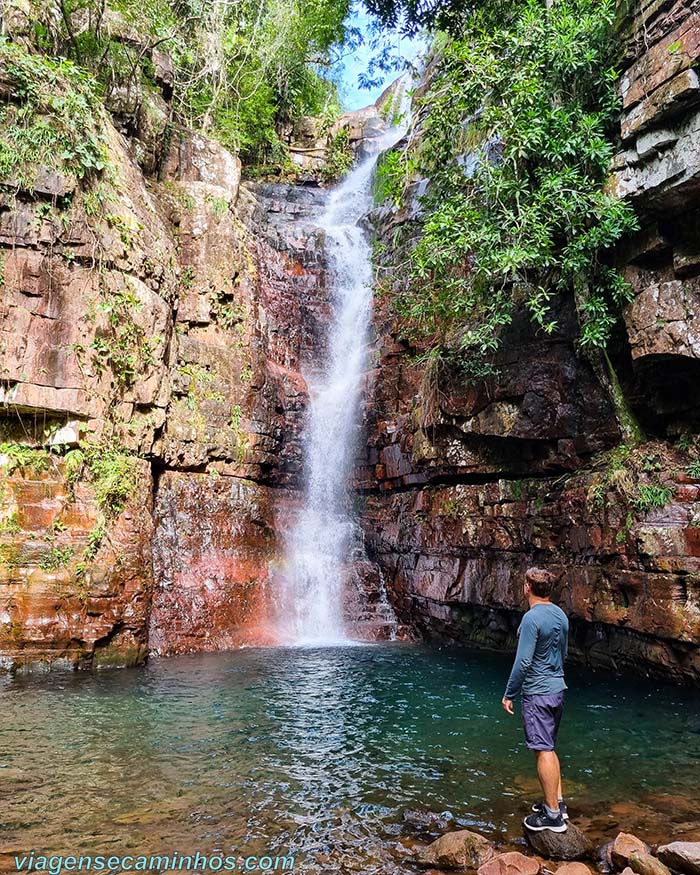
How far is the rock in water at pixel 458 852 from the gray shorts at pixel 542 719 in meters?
0.78

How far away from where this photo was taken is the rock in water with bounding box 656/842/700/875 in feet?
12.3

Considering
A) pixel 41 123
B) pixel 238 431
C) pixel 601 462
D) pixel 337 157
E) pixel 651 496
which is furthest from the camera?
pixel 337 157

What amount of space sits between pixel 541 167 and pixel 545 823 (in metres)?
9.87

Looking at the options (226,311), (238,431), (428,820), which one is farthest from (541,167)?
(428,820)

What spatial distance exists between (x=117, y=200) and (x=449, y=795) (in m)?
11.9

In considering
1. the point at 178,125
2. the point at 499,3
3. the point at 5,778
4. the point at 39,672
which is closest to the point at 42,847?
the point at 5,778

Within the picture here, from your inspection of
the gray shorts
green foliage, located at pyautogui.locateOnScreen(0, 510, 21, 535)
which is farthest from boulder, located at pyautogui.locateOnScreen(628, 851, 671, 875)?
green foliage, located at pyautogui.locateOnScreen(0, 510, 21, 535)

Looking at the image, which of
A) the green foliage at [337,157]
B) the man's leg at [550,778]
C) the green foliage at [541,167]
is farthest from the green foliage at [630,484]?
the green foliage at [337,157]

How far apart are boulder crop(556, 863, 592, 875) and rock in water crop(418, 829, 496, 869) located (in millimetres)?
466

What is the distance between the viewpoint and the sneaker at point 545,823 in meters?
4.37

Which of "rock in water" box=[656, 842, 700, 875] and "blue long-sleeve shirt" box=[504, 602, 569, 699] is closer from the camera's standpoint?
"rock in water" box=[656, 842, 700, 875]

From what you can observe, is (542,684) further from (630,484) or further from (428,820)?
(630,484)

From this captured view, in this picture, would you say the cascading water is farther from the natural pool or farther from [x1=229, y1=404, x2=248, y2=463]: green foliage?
the natural pool

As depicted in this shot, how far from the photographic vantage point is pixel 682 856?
3824 millimetres
